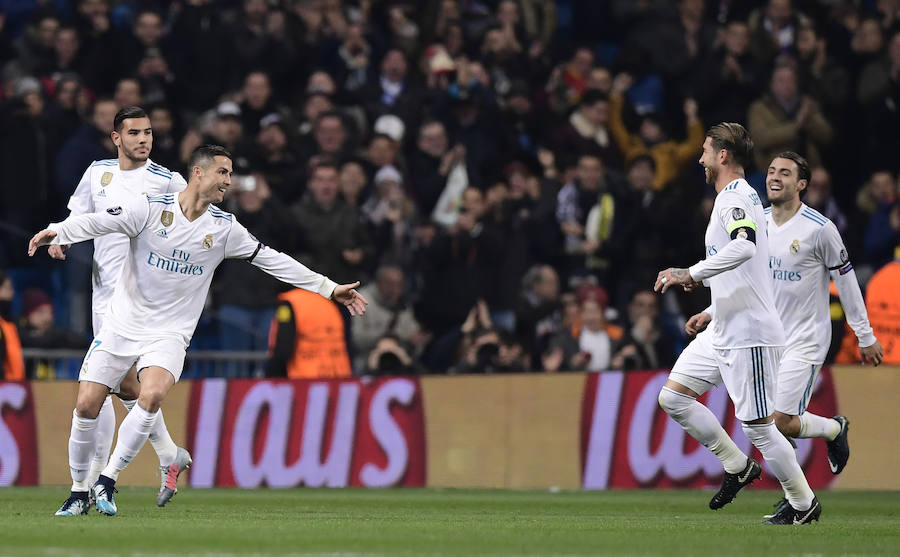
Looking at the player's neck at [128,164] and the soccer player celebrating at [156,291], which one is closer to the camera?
the soccer player celebrating at [156,291]

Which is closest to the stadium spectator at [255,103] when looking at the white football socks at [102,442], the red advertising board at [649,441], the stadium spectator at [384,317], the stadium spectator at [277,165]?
the stadium spectator at [277,165]

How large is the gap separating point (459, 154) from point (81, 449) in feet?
28.7

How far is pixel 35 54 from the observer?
19734 millimetres

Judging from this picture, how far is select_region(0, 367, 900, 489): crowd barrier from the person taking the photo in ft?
52.1

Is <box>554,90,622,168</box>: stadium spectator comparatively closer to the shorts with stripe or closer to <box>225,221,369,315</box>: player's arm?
<box>225,221,369,315</box>: player's arm

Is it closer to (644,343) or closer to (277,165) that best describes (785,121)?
(644,343)

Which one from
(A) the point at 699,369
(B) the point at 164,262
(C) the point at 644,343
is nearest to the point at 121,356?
(B) the point at 164,262

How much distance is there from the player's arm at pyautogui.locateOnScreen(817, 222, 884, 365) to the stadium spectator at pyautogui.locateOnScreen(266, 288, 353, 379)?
652cm

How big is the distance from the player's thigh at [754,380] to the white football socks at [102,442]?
14.9 ft

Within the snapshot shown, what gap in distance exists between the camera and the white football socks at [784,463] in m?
10.7

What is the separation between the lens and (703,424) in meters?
11.5

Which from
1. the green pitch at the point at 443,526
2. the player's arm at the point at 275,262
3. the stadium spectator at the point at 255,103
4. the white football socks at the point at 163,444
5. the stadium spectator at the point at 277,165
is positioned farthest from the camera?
the stadium spectator at the point at 255,103

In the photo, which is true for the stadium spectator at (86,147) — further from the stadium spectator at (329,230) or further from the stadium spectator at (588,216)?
the stadium spectator at (588,216)

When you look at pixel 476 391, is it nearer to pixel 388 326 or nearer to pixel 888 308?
pixel 388 326
